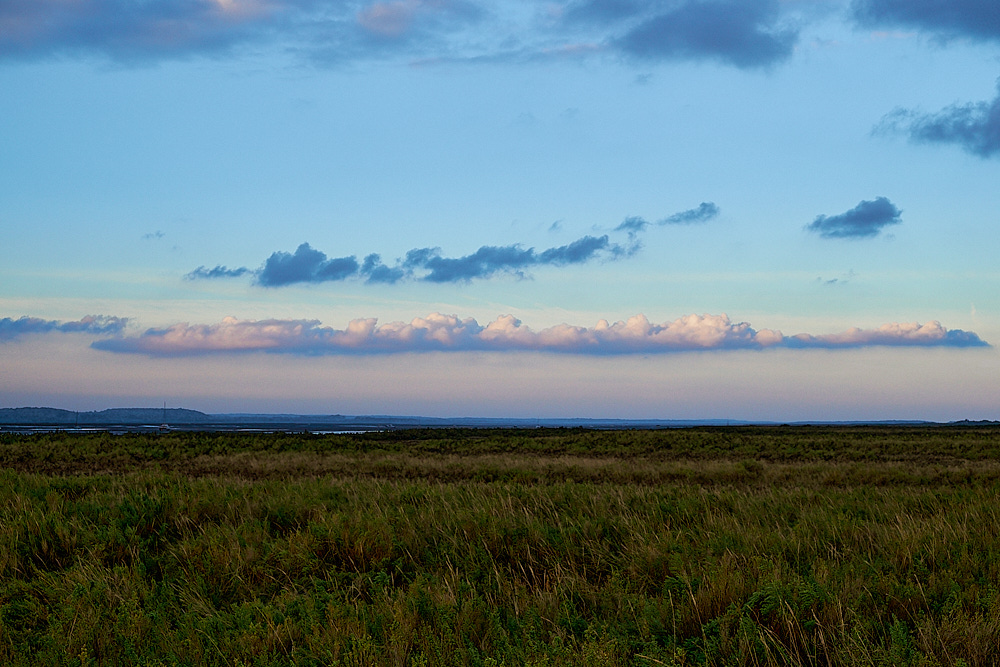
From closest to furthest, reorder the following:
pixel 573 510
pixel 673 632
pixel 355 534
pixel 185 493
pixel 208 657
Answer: pixel 208 657
pixel 673 632
pixel 355 534
pixel 573 510
pixel 185 493

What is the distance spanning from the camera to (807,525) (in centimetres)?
852

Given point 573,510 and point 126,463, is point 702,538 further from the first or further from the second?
point 126,463

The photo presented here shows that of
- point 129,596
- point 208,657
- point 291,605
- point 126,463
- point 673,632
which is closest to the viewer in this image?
point 208,657

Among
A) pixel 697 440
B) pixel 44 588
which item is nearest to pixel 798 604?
pixel 44 588

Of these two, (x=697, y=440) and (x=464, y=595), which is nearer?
(x=464, y=595)

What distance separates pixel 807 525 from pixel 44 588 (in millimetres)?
7859

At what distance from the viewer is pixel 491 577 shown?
706cm

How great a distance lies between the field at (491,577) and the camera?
4.86m

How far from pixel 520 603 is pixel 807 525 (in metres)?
4.19

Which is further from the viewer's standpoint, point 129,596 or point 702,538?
point 702,538

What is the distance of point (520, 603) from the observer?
19.7ft

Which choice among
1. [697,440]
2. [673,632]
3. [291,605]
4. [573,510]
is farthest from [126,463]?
[697,440]

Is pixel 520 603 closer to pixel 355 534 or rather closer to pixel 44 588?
pixel 355 534

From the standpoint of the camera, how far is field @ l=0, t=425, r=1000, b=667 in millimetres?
4863
